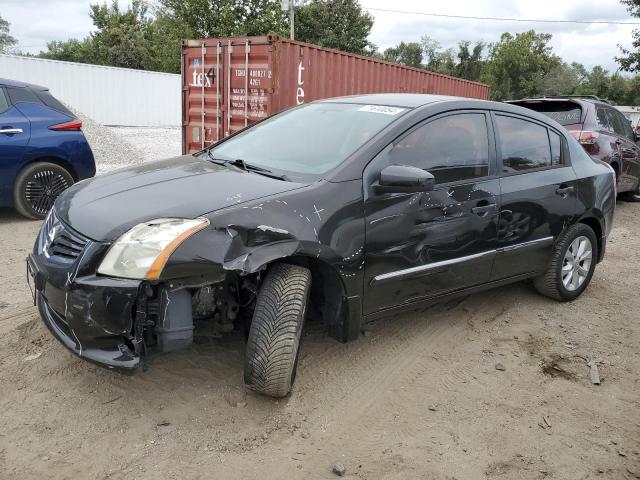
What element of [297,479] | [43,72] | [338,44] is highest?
[338,44]

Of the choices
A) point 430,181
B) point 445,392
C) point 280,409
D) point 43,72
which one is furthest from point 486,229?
point 43,72

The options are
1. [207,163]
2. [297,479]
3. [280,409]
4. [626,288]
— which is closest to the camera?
[297,479]

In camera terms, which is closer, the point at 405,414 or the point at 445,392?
the point at 405,414

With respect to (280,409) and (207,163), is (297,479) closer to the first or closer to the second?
(280,409)

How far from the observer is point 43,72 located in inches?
779

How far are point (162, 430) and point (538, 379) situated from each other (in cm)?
221

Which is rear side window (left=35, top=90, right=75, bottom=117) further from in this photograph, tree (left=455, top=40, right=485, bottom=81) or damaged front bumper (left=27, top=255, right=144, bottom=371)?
tree (left=455, top=40, right=485, bottom=81)

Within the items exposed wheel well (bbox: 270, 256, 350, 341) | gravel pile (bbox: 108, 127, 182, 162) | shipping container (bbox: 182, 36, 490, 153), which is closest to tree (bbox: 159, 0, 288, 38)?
gravel pile (bbox: 108, 127, 182, 162)

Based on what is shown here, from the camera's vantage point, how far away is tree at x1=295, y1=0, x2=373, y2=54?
120 feet

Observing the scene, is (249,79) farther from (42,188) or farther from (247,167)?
(247,167)

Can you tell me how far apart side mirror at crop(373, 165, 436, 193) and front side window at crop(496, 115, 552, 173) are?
1.07 metres

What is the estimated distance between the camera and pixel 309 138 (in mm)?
3570

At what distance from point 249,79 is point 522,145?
16.8ft

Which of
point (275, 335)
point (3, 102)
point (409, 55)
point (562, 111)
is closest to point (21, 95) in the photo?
point (3, 102)
